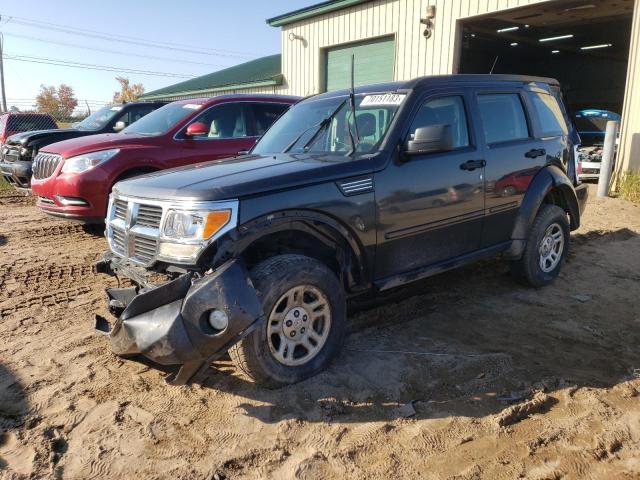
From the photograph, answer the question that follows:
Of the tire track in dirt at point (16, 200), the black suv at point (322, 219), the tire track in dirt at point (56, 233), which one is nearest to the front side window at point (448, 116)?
the black suv at point (322, 219)

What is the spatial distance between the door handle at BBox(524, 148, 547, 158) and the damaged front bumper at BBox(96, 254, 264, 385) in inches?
127

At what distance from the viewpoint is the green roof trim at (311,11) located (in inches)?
591

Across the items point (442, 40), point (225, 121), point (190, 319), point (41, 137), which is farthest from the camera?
point (442, 40)

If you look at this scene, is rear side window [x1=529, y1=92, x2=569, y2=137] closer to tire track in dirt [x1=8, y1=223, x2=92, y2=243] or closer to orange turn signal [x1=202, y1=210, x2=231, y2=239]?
orange turn signal [x1=202, y1=210, x2=231, y2=239]

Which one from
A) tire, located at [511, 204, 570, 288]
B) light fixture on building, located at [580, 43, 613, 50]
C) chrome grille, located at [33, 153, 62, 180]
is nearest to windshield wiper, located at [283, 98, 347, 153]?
tire, located at [511, 204, 570, 288]

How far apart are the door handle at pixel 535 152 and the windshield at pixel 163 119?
4596 millimetres

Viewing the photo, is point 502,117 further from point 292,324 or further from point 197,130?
point 197,130

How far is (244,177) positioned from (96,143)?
4.22 meters

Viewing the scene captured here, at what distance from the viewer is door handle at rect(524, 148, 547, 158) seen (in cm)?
481

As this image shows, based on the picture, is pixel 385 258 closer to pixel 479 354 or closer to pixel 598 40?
pixel 479 354

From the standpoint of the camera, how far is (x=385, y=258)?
3742 millimetres

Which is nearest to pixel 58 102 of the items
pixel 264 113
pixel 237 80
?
pixel 237 80

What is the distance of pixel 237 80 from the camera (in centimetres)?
2253

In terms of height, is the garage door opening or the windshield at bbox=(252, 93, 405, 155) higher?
the garage door opening
